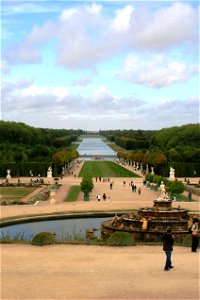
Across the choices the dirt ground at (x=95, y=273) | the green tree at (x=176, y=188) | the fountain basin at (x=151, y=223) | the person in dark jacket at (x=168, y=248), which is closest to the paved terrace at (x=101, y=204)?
the green tree at (x=176, y=188)

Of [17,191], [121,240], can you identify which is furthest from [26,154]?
[121,240]

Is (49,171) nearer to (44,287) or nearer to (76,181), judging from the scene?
(76,181)

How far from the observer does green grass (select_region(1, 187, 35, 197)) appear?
Answer: 160 feet

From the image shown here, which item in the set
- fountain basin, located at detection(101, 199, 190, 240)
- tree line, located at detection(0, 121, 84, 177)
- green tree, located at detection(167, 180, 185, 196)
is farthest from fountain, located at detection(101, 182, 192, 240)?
tree line, located at detection(0, 121, 84, 177)

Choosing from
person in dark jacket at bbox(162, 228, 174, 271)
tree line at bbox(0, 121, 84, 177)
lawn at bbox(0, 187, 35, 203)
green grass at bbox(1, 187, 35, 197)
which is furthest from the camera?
tree line at bbox(0, 121, 84, 177)

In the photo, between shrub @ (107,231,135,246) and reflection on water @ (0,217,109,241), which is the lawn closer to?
reflection on water @ (0,217,109,241)

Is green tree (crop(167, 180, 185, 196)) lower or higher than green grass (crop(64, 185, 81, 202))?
higher

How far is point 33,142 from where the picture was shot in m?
140

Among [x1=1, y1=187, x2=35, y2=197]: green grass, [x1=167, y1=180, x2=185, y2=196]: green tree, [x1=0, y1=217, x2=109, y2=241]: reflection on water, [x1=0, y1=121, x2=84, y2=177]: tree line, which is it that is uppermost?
[x1=0, y1=121, x2=84, y2=177]: tree line

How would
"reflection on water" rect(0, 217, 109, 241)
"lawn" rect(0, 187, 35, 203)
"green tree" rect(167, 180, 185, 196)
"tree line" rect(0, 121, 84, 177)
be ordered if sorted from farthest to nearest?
"tree line" rect(0, 121, 84, 177), "lawn" rect(0, 187, 35, 203), "green tree" rect(167, 180, 185, 196), "reflection on water" rect(0, 217, 109, 241)

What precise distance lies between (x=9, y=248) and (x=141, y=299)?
8.70 m

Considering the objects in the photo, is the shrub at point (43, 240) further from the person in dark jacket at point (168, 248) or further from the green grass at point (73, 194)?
the green grass at point (73, 194)

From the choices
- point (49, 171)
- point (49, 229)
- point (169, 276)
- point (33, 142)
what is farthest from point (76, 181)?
point (33, 142)

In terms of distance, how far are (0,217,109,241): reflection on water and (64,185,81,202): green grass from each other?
12118mm
